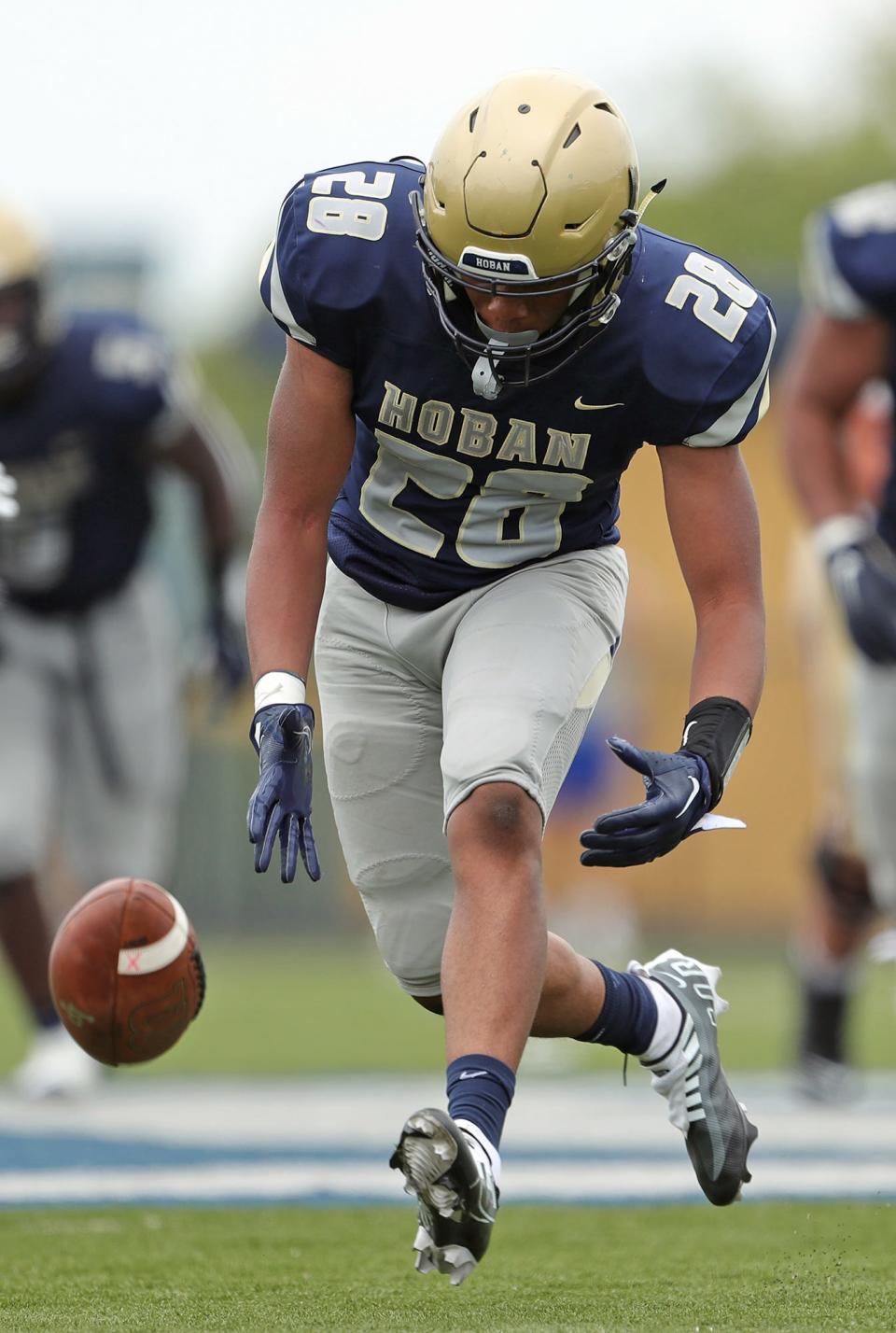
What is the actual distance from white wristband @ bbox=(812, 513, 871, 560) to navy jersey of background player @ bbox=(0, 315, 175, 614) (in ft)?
6.04

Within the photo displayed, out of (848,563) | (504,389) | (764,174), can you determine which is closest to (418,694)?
(504,389)

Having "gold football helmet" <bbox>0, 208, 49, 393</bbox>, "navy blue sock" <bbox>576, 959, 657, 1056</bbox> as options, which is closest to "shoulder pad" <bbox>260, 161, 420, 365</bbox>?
"navy blue sock" <bbox>576, 959, 657, 1056</bbox>

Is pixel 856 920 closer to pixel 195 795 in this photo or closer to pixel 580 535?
pixel 580 535

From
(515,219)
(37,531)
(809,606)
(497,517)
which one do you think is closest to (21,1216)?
(497,517)

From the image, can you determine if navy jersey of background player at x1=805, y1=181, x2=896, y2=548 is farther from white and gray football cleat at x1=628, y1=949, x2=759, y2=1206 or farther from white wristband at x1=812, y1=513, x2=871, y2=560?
white and gray football cleat at x1=628, y1=949, x2=759, y2=1206

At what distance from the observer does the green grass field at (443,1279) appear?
2848 millimetres

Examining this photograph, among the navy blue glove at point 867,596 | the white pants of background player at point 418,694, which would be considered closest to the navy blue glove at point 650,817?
the white pants of background player at point 418,694

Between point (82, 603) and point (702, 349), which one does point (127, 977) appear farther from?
A: point (82, 603)

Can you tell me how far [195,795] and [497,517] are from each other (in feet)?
42.7

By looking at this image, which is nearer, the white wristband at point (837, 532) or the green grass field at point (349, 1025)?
the white wristband at point (837, 532)

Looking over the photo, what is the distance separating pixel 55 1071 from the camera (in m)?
5.68

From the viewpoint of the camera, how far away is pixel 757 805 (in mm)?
16219

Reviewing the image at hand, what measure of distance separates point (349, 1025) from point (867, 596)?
405 centimetres

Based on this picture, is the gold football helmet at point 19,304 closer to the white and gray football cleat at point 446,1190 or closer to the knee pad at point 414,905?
the knee pad at point 414,905
